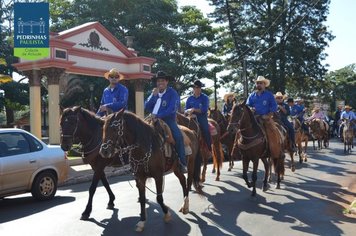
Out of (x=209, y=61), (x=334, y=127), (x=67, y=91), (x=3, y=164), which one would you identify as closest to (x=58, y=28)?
(x=67, y=91)

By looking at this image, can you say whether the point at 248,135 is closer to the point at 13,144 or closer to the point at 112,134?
the point at 112,134

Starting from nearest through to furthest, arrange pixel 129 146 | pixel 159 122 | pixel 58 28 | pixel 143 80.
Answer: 1. pixel 129 146
2. pixel 159 122
3. pixel 143 80
4. pixel 58 28

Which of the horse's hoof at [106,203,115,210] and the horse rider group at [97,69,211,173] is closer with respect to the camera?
the horse rider group at [97,69,211,173]

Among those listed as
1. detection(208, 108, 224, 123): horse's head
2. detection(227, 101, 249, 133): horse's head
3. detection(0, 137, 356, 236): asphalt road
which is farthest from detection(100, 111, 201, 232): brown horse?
detection(208, 108, 224, 123): horse's head

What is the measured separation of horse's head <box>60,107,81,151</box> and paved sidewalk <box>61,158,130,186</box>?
4.73 m

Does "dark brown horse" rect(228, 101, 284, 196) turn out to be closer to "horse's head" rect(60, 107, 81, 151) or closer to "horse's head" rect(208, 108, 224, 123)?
"horse's head" rect(60, 107, 81, 151)

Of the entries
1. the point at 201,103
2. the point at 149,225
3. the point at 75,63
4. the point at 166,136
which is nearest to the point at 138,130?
the point at 166,136

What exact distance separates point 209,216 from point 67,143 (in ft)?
10.0

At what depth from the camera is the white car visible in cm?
941

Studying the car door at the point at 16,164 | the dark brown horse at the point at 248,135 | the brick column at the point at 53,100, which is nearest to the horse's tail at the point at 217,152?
the dark brown horse at the point at 248,135

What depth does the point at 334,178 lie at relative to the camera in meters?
12.9

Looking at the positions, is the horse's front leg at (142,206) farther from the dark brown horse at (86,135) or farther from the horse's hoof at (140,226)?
the dark brown horse at (86,135)

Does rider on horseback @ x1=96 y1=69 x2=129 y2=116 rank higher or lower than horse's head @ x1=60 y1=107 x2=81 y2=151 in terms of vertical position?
higher

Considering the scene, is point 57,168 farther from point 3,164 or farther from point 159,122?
point 159,122
